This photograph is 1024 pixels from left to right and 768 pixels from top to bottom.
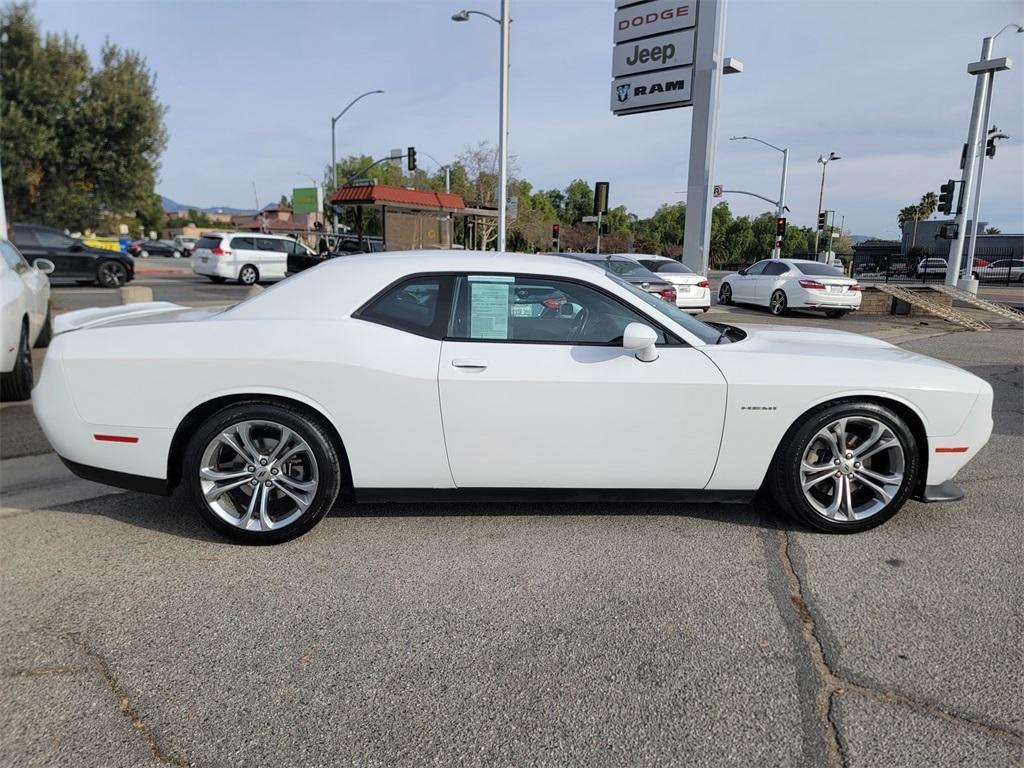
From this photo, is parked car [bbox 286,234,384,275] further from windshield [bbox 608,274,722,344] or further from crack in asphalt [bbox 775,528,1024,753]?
crack in asphalt [bbox 775,528,1024,753]

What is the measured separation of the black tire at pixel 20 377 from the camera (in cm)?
560

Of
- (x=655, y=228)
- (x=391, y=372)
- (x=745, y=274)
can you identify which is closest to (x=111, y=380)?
(x=391, y=372)

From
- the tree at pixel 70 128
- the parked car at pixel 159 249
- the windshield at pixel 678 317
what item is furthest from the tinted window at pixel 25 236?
the parked car at pixel 159 249

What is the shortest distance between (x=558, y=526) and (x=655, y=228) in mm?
97592

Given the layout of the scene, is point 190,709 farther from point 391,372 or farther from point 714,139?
point 714,139

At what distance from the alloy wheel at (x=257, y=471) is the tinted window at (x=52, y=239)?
16.9 metres

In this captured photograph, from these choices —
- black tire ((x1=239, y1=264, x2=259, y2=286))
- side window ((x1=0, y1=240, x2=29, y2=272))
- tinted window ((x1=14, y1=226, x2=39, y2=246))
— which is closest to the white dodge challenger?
side window ((x1=0, y1=240, x2=29, y2=272))

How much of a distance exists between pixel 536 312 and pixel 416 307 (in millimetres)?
614

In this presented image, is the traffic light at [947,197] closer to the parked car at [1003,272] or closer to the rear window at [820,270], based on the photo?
the rear window at [820,270]

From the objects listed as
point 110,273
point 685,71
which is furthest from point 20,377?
point 685,71

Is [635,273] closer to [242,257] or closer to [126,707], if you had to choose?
[126,707]

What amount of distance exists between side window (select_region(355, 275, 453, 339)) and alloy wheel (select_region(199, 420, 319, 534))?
2.36 ft

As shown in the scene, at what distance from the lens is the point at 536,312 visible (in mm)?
3514

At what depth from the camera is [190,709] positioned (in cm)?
221
